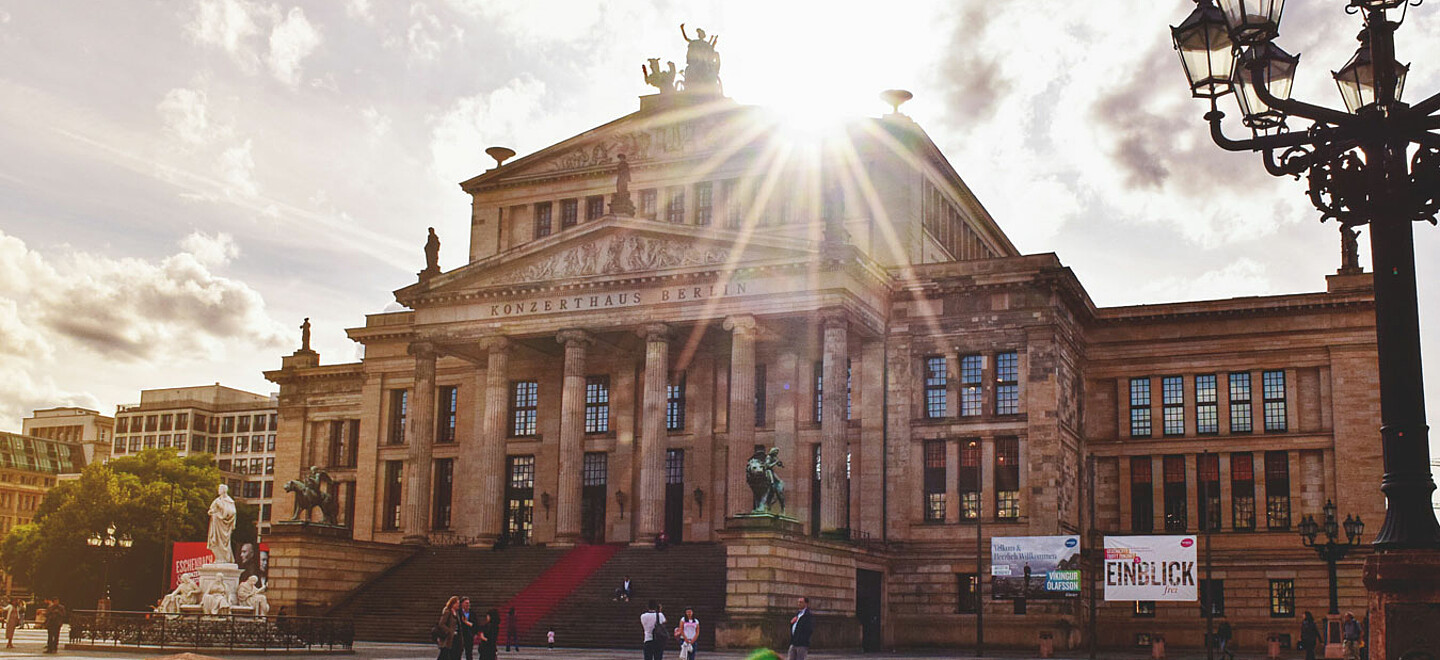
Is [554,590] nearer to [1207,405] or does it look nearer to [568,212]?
[568,212]

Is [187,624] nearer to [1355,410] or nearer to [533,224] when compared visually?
[533,224]

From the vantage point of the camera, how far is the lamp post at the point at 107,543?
82.5m

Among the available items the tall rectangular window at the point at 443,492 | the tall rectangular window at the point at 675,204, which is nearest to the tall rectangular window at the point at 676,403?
the tall rectangular window at the point at 675,204

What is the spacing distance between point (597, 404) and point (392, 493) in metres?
12.7

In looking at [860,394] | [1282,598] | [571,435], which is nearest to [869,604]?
[860,394]

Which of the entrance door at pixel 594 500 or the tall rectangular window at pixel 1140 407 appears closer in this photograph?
the tall rectangular window at pixel 1140 407

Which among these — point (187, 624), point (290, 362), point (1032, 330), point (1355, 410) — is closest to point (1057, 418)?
point (1032, 330)

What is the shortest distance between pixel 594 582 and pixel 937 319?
18.3m

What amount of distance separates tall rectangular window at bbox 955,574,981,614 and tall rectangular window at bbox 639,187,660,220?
21.8m

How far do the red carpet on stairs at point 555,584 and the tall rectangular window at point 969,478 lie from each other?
14381 mm

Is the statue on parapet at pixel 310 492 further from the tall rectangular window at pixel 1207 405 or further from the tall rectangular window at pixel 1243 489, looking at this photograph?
the tall rectangular window at pixel 1243 489

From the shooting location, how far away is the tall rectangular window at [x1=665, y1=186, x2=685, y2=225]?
211 feet

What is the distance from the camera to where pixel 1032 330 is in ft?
188

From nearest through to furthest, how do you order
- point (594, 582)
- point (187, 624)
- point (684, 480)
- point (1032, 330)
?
point (187, 624) → point (594, 582) → point (1032, 330) → point (684, 480)
